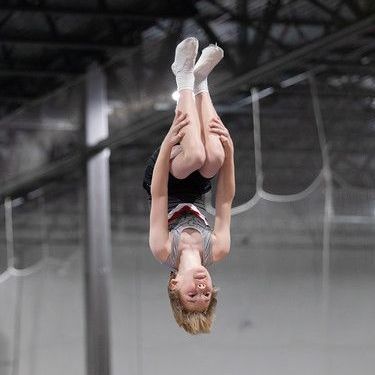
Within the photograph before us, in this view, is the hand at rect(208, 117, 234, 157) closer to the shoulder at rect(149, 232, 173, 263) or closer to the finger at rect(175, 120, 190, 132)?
the finger at rect(175, 120, 190, 132)

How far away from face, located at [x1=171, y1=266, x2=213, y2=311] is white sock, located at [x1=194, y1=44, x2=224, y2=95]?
3.02ft

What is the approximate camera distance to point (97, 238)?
10.9m

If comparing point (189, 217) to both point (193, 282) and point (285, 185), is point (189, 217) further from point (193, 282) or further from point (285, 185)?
point (285, 185)

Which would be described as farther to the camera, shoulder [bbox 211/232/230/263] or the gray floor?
the gray floor

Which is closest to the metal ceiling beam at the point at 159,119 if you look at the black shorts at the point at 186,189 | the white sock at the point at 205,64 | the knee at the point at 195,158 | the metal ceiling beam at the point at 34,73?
the metal ceiling beam at the point at 34,73

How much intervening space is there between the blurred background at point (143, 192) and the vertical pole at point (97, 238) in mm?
20

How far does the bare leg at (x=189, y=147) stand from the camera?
489 cm

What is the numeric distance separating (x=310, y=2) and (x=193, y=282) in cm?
438

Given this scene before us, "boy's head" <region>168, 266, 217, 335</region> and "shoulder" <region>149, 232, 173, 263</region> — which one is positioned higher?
"shoulder" <region>149, 232, 173, 263</region>

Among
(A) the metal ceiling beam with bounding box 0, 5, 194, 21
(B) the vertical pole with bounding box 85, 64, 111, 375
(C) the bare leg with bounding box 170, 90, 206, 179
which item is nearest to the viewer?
(C) the bare leg with bounding box 170, 90, 206, 179

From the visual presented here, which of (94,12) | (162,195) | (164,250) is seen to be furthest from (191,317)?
(94,12)

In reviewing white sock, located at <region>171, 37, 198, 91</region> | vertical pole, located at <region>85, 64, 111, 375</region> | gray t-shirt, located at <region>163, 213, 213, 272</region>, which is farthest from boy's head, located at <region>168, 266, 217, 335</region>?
vertical pole, located at <region>85, 64, 111, 375</region>

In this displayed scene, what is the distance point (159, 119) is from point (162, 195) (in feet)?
17.5

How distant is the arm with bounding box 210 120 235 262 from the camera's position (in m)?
5.09
